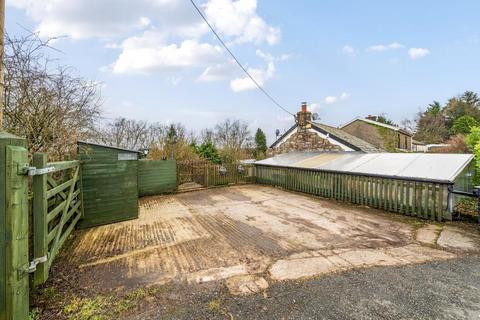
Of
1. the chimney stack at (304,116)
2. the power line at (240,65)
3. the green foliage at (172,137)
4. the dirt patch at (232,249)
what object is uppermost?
the power line at (240,65)

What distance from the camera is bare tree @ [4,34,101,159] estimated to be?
10.2 ft

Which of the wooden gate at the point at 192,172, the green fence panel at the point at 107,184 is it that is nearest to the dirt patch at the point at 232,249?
the green fence panel at the point at 107,184

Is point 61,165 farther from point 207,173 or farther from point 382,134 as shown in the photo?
point 382,134

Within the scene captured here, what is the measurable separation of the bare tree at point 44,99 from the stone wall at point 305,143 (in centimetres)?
1009

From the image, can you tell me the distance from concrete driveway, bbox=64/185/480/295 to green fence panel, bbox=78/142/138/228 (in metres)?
0.35

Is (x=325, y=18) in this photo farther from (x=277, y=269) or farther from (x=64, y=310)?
(x=64, y=310)

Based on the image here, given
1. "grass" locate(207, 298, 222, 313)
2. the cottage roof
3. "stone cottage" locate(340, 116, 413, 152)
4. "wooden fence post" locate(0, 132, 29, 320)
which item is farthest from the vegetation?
"wooden fence post" locate(0, 132, 29, 320)

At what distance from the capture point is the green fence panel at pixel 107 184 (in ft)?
15.9

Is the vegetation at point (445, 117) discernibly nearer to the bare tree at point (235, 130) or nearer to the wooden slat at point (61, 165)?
the bare tree at point (235, 130)

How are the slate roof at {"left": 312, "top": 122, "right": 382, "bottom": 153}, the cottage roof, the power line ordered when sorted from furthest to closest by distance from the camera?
the cottage roof → the slate roof at {"left": 312, "top": 122, "right": 382, "bottom": 153} → the power line

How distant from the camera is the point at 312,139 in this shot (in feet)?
39.5

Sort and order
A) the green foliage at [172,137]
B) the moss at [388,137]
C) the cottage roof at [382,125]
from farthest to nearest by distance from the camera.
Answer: the cottage roof at [382,125] → the moss at [388,137] → the green foliage at [172,137]

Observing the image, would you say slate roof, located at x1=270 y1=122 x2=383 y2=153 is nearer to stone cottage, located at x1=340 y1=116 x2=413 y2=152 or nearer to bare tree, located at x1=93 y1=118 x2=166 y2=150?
stone cottage, located at x1=340 y1=116 x2=413 y2=152

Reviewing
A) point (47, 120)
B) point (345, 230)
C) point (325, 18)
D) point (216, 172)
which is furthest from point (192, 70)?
point (345, 230)
